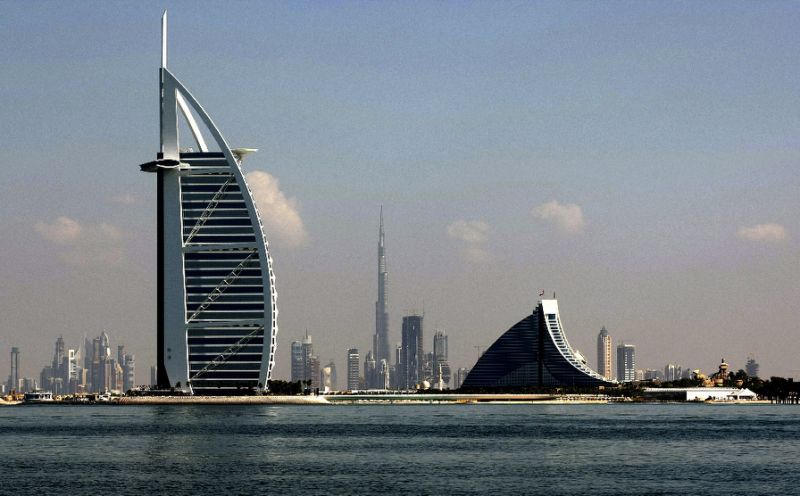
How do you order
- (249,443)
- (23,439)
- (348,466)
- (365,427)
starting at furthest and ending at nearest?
(365,427)
(23,439)
(249,443)
(348,466)

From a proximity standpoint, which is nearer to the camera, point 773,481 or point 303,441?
point 773,481

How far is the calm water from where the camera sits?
316 feet

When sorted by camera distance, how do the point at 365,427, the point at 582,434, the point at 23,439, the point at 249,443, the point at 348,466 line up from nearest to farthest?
the point at 348,466, the point at 249,443, the point at 23,439, the point at 582,434, the point at 365,427

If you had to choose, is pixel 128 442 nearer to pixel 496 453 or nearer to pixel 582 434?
pixel 496 453

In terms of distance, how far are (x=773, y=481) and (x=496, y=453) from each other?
32787 mm

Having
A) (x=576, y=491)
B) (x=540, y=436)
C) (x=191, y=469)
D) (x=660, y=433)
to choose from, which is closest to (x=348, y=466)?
(x=191, y=469)

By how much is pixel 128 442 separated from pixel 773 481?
67315 mm

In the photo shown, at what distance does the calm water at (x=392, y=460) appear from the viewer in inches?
3797

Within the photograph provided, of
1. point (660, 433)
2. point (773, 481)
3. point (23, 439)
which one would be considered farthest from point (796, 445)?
point (23, 439)

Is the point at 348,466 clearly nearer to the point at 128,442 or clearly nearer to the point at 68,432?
the point at 128,442

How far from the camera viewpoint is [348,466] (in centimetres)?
11288

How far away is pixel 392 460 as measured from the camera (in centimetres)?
11938

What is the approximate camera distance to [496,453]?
128 m

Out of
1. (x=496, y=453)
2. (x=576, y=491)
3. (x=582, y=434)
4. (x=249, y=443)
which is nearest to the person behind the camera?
(x=576, y=491)
